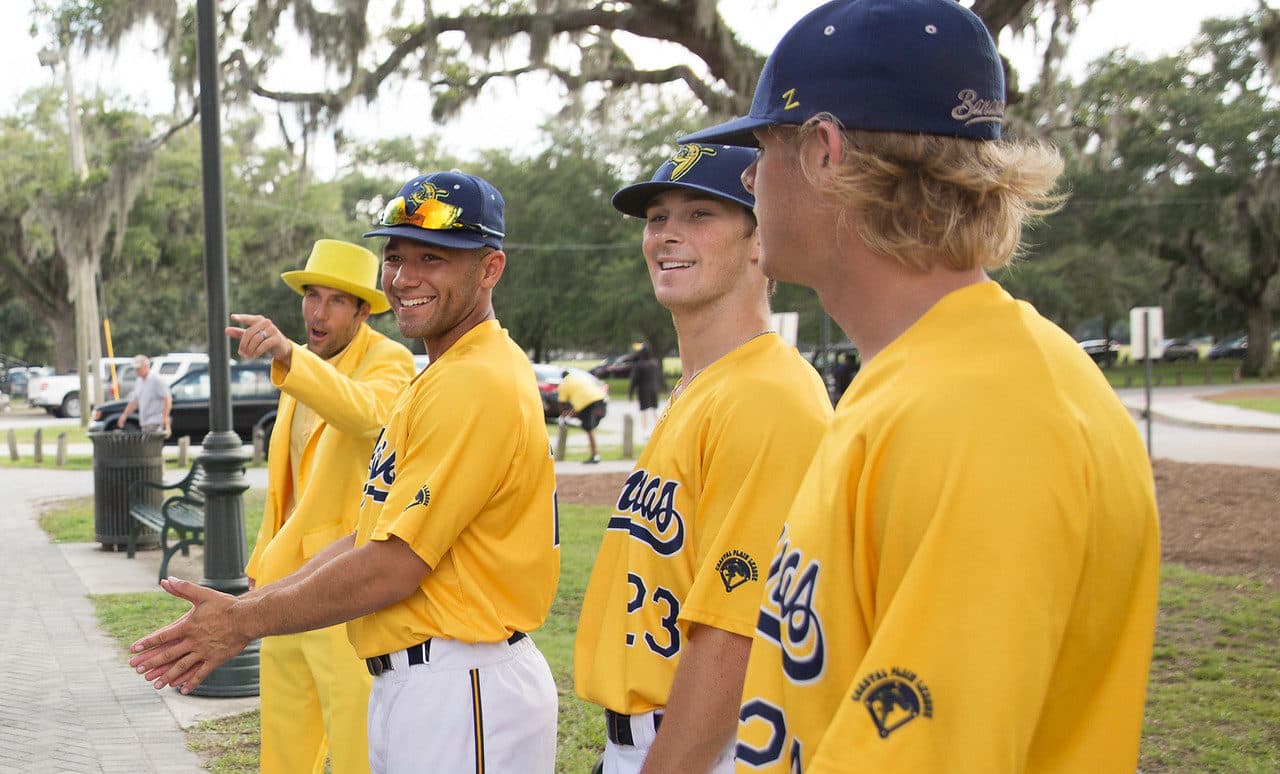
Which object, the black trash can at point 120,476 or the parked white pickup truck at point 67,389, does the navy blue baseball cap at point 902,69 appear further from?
the parked white pickup truck at point 67,389

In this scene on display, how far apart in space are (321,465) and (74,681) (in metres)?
3.91

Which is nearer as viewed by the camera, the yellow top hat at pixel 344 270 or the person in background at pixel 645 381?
the yellow top hat at pixel 344 270

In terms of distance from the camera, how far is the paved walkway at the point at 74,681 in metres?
5.54

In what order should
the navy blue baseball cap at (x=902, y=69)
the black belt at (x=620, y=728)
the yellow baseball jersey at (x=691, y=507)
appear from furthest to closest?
the black belt at (x=620, y=728)
the yellow baseball jersey at (x=691, y=507)
the navy blue baseball cap at (x=902, y=69)

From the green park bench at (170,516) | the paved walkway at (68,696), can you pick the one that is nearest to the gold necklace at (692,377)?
the paved walkway at (68,696)

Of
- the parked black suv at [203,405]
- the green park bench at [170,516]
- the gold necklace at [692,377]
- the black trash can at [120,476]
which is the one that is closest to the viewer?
the gold necklace at [692,377]

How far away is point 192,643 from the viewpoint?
262cm

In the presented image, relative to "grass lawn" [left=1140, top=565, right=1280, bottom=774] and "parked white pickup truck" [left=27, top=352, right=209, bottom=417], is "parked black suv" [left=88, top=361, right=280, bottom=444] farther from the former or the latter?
"grass lawn" [left=1140, top=565, right=1280, bottom=774]

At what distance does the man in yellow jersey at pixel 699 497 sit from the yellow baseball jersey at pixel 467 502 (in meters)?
0.45

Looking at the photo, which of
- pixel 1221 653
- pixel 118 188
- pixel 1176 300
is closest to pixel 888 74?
pixel 1221 653

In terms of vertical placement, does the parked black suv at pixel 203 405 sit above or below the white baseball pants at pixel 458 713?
below

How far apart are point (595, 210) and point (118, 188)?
89.5 feet

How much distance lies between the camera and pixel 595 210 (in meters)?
46.5

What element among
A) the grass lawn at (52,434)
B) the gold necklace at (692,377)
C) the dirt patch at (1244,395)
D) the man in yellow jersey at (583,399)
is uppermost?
the gold necklace at (692,377)
